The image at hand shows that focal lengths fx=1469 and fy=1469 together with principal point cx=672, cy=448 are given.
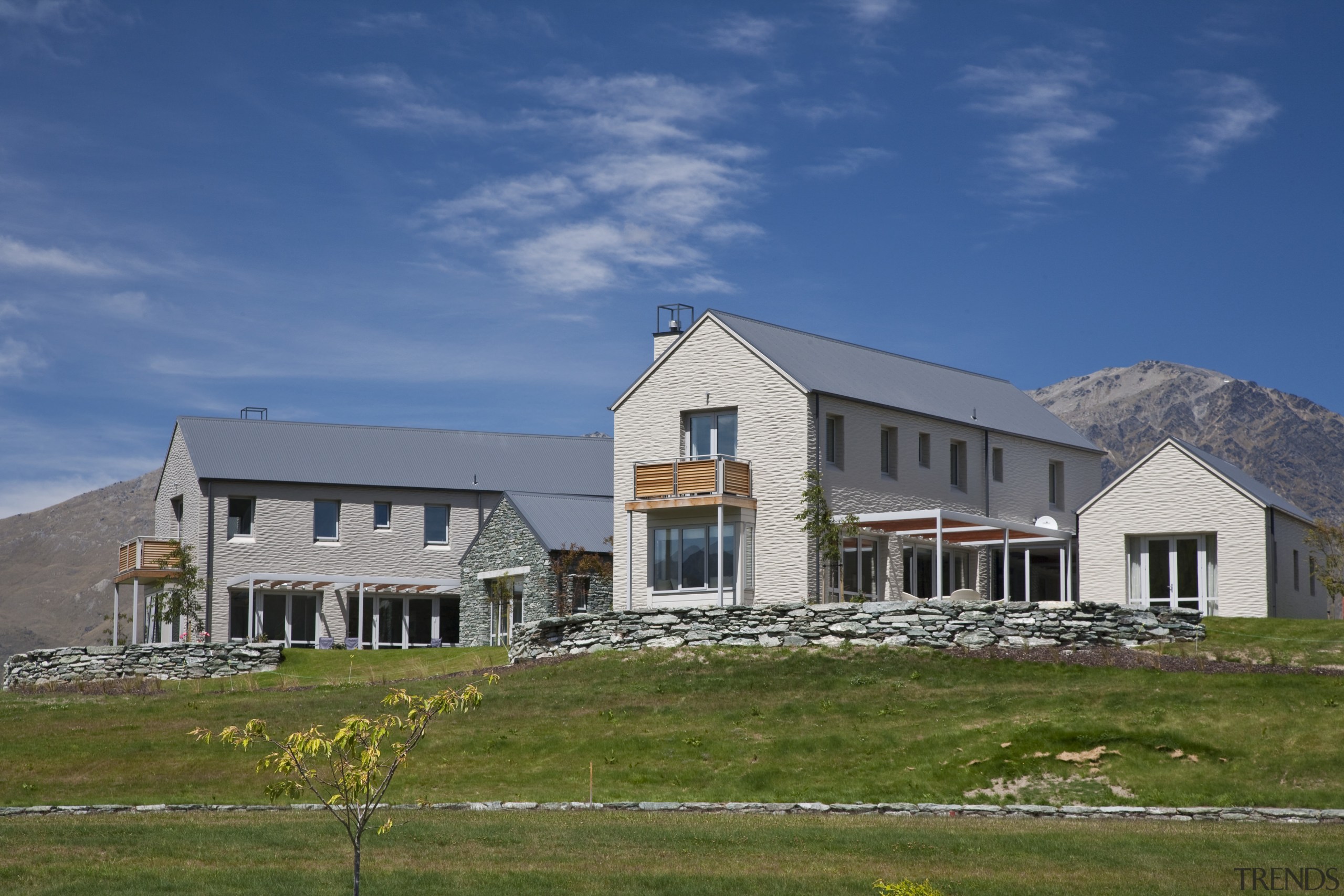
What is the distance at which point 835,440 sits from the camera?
119 feet

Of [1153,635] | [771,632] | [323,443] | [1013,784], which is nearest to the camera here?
[1013,784]

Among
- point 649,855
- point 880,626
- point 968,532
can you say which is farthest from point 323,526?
point 649,855

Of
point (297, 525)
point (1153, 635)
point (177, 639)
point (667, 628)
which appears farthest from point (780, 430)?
point (177, 639)

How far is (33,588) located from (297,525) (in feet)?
382

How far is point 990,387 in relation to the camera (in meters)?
45.8

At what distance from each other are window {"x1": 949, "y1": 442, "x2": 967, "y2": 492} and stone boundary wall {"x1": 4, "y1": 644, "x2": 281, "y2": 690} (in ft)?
62.0

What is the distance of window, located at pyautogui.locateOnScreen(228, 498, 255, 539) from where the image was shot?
1916 inches

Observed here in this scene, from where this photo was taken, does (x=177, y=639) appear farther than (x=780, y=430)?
Yes

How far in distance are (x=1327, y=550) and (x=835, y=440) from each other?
12.6m

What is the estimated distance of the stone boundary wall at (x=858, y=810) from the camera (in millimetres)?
18219

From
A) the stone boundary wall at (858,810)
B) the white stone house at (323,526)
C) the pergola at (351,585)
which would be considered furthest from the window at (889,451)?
the stone boundary wall at (858,810)

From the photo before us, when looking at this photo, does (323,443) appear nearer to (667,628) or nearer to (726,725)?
(667,628)

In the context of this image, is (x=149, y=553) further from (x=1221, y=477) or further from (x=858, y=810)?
(x=858, y=810)

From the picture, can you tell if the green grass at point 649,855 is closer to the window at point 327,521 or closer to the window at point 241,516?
the window at point 241,516
